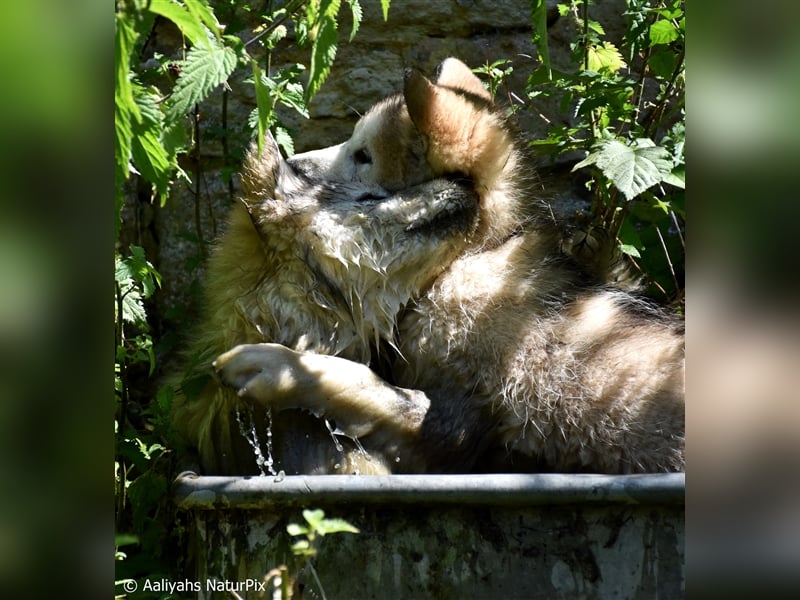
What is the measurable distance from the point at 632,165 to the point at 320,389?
1.27 metres

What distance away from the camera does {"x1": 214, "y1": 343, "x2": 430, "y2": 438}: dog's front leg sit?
294cm

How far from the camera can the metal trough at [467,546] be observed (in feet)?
8.06

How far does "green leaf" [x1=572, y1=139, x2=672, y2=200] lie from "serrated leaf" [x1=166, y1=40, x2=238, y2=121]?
4.30ft

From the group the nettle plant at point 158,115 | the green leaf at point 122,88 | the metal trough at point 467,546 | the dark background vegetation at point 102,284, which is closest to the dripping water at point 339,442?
the metal trough at point 467,546

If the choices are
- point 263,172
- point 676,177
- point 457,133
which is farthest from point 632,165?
point 263,172

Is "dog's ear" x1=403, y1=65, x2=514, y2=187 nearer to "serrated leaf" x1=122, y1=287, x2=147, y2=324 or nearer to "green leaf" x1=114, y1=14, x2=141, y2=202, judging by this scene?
"serrated leaf" x1=122, y1=287, x2=147, y2=324

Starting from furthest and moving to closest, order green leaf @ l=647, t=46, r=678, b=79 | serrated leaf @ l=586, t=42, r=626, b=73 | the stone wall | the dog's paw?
the stone wall < serrated leaf @ l=586, t=42, r=626, b=73 < green leaf @ l=647, t=46, r=678, b=79 < the dog's paw

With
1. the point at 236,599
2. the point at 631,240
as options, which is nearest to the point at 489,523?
the point at 236,599

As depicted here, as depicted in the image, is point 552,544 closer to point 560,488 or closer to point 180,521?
point 560,488

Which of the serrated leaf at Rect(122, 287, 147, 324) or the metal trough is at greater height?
the serrated leaf at Rect(122, 287, 147, 324)

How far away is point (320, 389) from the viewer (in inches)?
116

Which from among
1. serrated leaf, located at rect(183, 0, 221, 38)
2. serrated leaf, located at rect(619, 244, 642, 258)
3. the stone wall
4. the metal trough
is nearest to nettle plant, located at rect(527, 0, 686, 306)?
serrated leaf, located at rect(619, 244, 642, 258)

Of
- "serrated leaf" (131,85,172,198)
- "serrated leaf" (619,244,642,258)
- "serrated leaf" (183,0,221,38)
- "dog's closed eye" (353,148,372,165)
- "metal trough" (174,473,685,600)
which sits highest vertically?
"serrated leaf" (183,0,221,38)

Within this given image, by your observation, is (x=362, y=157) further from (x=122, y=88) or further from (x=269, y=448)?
(x=122, y=88)
